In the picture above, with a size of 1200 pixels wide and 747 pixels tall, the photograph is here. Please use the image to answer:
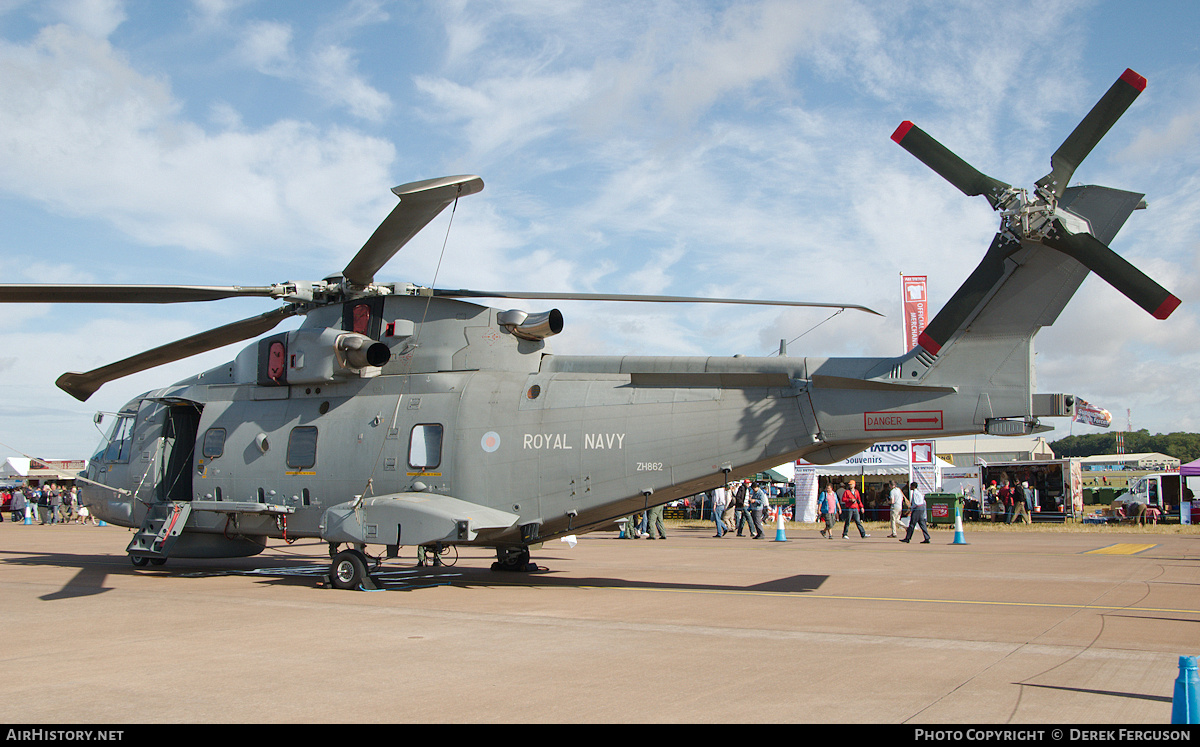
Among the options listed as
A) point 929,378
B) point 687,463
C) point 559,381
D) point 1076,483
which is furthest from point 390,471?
point 1076,483

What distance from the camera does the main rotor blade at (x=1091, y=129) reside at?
9414 millimetres

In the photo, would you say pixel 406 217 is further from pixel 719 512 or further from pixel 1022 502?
pixel 1022 502

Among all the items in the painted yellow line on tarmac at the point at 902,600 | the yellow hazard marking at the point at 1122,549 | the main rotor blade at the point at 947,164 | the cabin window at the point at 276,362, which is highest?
the main rotor blade at the point at 947,164

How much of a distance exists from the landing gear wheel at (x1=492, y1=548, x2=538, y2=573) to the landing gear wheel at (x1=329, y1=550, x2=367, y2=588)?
3.14m

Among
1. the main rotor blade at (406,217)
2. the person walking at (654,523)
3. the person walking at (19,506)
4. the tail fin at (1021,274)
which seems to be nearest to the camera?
the tail fin at (1021,274)

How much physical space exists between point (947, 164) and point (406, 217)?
7.04 meters

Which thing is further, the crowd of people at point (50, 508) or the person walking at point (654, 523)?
the crowd of people at point (50, 508)

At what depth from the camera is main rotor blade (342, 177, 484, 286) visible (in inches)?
406

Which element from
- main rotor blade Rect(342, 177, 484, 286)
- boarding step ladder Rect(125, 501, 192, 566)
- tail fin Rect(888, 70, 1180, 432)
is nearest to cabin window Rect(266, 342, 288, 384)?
main rotor blade Rect(342, 177, 484, 286)

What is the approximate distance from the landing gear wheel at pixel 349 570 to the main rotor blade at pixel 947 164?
9.90 metres

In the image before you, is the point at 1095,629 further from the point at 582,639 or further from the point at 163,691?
the point at 163,691

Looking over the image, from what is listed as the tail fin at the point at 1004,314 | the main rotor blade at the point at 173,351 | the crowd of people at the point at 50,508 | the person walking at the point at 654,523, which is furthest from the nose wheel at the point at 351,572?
the crowd of people at the point at 50,508

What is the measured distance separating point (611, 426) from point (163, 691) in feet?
24.2

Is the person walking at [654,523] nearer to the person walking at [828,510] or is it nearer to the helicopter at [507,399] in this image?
the person walking at [828,510]
